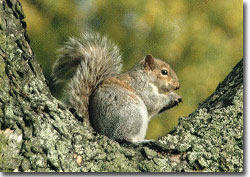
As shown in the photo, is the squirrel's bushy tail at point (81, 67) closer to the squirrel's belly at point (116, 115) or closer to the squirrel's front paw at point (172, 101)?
the squirrel's belly at point (116, 115)

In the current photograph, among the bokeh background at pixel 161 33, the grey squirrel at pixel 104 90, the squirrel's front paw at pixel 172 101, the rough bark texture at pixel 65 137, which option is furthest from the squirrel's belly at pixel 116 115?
the bokeh background at pixel 161 33

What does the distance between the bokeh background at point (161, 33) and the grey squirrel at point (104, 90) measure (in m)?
0.57

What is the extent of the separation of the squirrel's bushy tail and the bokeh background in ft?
2.46

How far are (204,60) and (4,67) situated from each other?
2.26 m

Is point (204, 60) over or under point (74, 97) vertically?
over

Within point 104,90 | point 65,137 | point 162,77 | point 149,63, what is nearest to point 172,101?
point 162,77

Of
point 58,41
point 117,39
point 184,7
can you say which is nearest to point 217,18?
point 184,7

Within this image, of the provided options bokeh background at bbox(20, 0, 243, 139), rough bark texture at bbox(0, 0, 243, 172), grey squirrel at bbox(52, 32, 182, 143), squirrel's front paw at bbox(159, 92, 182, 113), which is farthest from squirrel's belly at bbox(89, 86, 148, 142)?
bokeh background at bbox(20, 0, 243, 139)

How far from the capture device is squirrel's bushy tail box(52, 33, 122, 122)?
2.50 meters

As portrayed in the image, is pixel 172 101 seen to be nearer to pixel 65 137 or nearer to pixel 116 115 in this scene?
pixel 116 115

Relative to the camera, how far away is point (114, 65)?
283cm

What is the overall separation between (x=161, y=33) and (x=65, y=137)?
2.05 m

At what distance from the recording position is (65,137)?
5.12ft

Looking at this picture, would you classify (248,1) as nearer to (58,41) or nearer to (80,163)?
(80,163)
